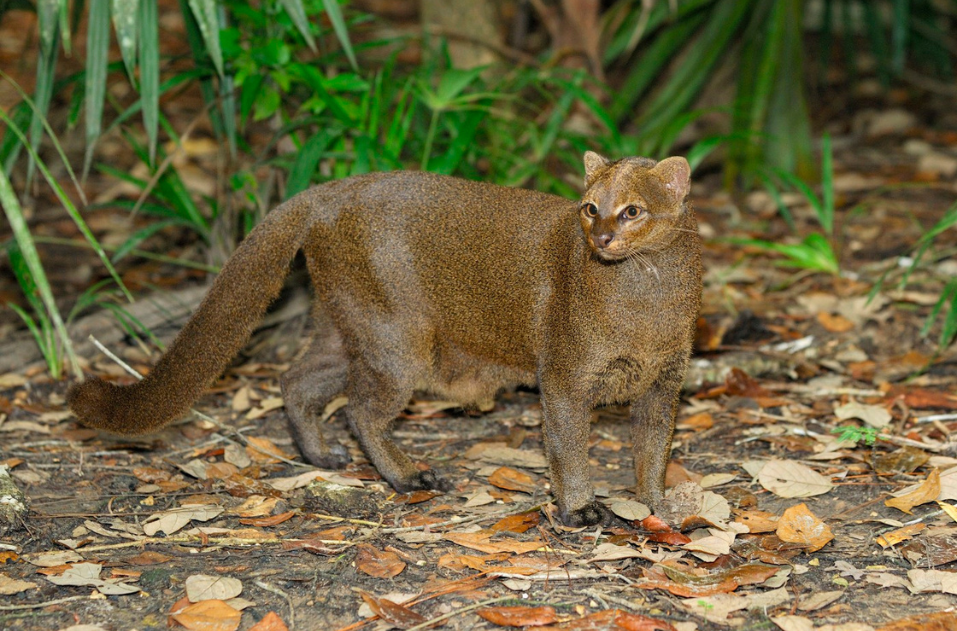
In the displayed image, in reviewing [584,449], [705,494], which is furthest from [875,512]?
[584,449]

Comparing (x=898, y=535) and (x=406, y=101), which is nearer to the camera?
(x=898, y=535)

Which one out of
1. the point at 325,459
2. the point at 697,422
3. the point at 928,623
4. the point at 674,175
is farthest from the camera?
the point at 697,422

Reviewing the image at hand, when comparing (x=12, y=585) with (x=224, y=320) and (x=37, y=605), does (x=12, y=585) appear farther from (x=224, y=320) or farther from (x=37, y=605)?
(x=224, y=320)

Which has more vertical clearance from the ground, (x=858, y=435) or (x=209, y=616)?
(x=858, y=435)

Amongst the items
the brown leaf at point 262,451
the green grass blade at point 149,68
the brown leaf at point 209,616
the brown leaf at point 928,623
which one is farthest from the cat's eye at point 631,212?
the green grass blade at point 149,68

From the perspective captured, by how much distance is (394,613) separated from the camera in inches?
119

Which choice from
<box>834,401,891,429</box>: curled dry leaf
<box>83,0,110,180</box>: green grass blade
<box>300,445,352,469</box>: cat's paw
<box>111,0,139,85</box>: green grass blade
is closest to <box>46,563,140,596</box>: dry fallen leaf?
<box>300,445,352,469</box>: cat's paw

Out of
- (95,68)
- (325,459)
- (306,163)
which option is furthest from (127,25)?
(325,459)

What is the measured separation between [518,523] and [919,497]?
1.28 meters

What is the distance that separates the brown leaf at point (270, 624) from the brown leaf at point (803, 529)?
5.02 feet

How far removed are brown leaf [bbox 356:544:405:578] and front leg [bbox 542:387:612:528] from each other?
2.02ft

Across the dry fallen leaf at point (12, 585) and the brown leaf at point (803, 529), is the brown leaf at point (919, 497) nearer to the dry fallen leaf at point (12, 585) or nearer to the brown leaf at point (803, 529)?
the brown leaf at point (803, 529)

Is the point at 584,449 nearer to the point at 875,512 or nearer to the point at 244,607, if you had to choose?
the point at 875,512

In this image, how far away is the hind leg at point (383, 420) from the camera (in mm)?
3986
